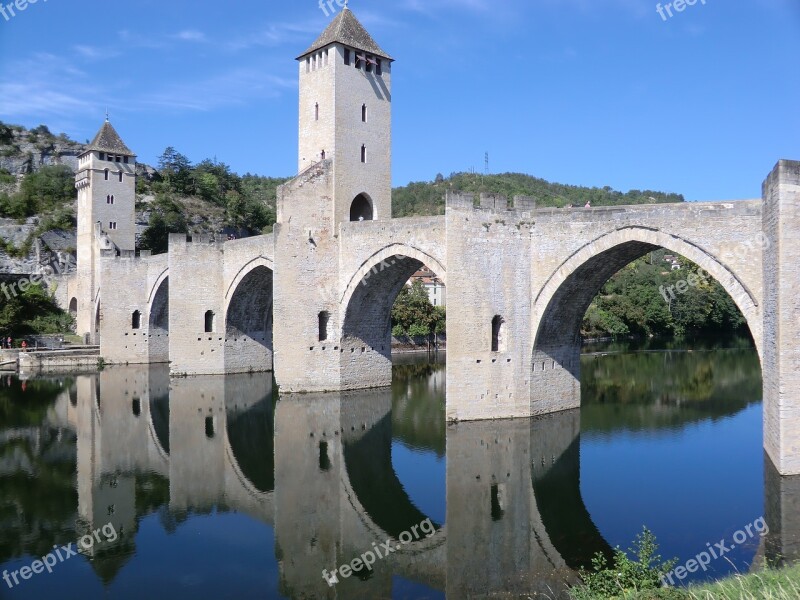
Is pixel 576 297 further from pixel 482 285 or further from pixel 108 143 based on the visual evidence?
pixel 108 143

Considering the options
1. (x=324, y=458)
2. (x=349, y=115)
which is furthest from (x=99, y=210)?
(x=324, y=458)

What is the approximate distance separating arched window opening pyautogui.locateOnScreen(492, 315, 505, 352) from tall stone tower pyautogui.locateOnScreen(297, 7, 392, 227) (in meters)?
7.46

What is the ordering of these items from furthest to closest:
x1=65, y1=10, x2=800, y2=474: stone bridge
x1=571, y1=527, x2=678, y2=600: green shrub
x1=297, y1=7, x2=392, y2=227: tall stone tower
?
x1=297, y1=7, x2=392, y2=227: tall stone tower
x1=65, y1=10, x2=800, y2=474: stone bridge
x1=571, y1=527, x2=678, y2=600: green shrub

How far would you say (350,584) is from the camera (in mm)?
9703

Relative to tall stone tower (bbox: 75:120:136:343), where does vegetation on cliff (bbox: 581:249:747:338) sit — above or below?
below

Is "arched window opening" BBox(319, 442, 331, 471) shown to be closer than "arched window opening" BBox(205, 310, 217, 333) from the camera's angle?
Yes

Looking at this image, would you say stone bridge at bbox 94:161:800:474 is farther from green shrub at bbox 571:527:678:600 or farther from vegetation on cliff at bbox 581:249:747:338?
vegetation on cliff at bbox 581:249:747:338

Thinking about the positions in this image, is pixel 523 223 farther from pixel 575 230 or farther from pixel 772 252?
pixel 772 252

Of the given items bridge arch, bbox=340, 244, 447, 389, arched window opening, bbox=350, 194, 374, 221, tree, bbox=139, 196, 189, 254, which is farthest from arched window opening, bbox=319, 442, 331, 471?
tree, bbox=139, 196, 189, 254

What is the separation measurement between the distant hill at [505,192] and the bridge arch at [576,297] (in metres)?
51.9

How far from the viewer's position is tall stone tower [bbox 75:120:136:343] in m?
41.8

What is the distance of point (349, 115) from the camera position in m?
23.9

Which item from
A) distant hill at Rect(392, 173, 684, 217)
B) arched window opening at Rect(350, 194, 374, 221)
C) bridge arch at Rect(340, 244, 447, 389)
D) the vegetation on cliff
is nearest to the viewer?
bridge arch at Rect(340, 244, 447, 389)

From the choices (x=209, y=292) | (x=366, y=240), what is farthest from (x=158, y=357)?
(x=366, y=240)
